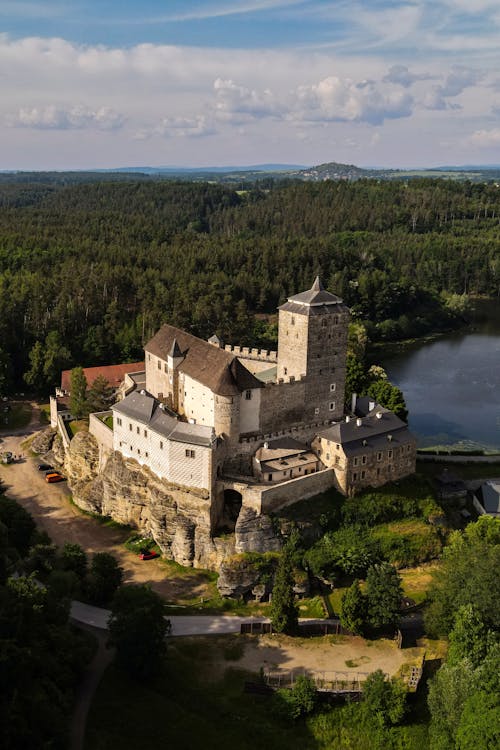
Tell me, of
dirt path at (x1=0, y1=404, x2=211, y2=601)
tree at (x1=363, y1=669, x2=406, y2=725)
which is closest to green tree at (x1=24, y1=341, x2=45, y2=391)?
dirt path at (x1=0, y1=404, x2=211, y2=601)

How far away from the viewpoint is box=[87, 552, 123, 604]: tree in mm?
36656

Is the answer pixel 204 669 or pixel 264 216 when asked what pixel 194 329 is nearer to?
pixel 204 669

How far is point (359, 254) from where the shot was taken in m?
114

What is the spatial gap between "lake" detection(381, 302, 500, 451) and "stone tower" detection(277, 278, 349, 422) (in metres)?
15.6

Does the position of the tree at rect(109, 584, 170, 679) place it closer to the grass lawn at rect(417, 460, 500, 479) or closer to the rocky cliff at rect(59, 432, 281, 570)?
the rocky cliff at rect(59, 432, 281, 570)

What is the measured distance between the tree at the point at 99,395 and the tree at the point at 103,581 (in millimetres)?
17814

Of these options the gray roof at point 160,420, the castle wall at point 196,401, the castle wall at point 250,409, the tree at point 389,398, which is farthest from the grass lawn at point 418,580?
the castle wall at point 196,401

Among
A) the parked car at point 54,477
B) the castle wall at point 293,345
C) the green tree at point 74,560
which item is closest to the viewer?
the green tree at point 74,560

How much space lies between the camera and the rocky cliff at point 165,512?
129 feet

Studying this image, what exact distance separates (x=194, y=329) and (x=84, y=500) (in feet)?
100.0

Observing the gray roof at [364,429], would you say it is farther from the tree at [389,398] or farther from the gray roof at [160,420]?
the gray roof at [160,420]

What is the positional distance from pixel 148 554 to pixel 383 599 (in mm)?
15222

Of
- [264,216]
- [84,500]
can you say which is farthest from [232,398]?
[264,216]

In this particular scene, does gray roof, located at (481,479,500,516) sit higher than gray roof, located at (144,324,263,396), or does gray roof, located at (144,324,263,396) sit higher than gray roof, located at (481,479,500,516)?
gray roof, located at (144,324,263,396)
